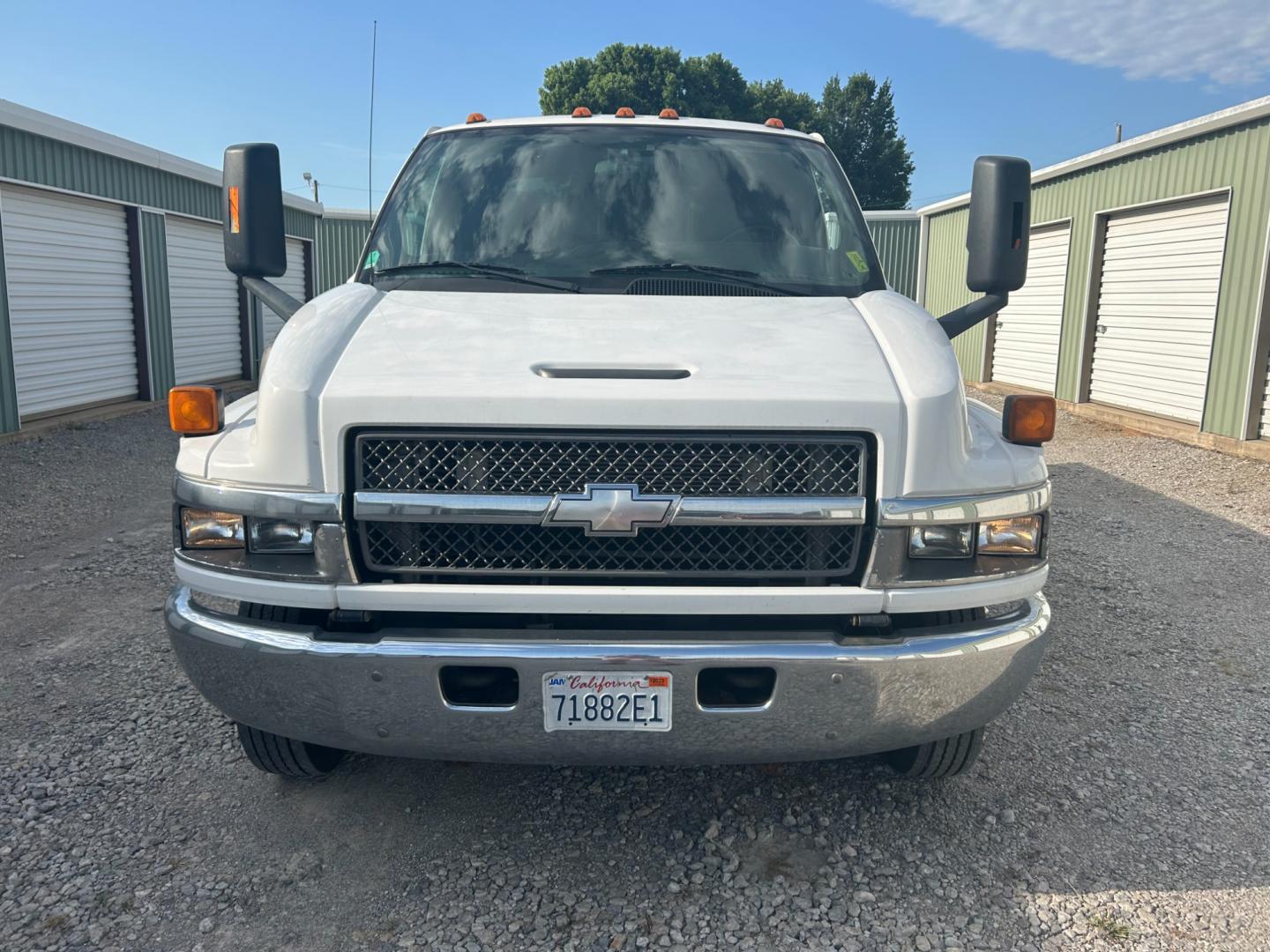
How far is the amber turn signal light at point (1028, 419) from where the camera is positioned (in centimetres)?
279

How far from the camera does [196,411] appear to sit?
8.92ft

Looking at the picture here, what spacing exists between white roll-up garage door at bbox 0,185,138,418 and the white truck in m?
10.4

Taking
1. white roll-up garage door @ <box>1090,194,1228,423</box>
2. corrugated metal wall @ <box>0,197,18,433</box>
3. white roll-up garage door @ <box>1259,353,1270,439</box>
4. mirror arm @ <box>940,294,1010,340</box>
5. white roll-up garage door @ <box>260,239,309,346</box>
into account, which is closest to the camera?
mirror arm @ <box>940,294,1010,340</box>

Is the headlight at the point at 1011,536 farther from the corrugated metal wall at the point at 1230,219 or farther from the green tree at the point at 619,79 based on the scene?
the green tree at the point at 619,79

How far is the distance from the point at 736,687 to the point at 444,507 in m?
0.92

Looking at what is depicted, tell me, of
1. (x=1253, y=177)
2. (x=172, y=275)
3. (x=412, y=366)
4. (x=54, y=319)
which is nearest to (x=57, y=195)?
(x=54, y=319)

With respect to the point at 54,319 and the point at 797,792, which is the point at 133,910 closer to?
the point at 797,792

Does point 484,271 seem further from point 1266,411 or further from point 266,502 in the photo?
point 1266,411

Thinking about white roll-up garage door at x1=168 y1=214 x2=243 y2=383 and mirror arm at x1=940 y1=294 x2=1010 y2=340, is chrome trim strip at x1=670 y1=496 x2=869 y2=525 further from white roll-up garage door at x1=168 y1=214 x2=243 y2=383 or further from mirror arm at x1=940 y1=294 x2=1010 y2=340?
white roll-up garage door at x1=168 y1=214 x2=243 y2=383

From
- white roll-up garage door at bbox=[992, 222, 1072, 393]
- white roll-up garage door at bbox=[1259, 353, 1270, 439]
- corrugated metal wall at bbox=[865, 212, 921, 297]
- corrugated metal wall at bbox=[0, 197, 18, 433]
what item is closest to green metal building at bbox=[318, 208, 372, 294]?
corrugated metal wall at bbox=[0, 197, 18, 433]

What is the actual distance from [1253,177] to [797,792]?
10.7 m

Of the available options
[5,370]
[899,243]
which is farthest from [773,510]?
[899,243]

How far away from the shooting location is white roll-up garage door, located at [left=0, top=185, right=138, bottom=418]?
11.1 meters

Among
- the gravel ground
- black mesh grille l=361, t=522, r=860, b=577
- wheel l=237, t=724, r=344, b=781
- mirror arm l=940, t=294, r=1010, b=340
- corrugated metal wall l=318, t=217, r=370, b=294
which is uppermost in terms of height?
corrugated metal wall l=318, t=217, r=370, b=294
